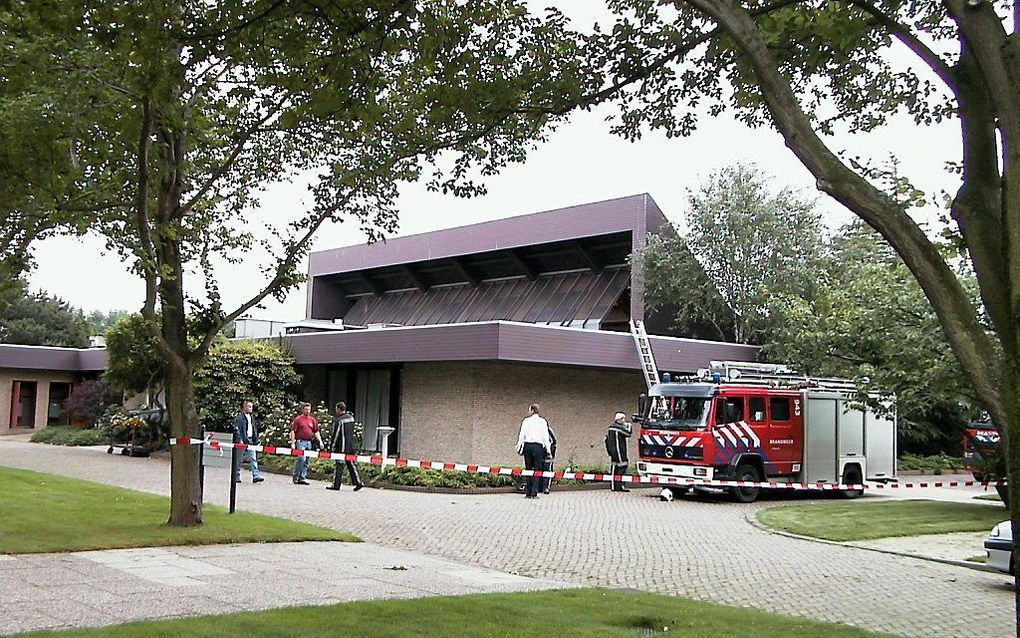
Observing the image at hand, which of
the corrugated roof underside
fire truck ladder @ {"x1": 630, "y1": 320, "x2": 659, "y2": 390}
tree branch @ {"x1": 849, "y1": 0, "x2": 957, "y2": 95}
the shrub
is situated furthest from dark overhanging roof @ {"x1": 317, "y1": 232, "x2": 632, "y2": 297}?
tree branch @ {"x1": 849, "y1": 0, "x2": 957, "y2": 95}

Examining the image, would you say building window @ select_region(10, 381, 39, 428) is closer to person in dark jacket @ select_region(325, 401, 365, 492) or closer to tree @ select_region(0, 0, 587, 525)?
person in dark jacket @ select_region(325, 401, 365, 492)

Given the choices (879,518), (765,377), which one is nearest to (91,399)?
(765,377)

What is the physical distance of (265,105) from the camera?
12062mm

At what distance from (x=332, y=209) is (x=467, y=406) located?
12.4 meters

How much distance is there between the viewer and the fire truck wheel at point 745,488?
20.9 meters

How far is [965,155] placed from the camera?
6.69 metres

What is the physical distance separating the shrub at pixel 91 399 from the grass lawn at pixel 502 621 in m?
33.2

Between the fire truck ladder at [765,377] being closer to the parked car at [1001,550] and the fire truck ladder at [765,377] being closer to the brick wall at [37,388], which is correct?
the parked car at [1001,550]

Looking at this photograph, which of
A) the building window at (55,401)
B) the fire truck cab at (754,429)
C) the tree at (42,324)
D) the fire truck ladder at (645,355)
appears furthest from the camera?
the tree at (42,324)

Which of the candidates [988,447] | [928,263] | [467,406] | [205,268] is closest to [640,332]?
[467,406]

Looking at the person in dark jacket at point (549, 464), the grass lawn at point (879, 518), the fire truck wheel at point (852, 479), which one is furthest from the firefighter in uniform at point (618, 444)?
the fire truck wheel at point (852, 479)

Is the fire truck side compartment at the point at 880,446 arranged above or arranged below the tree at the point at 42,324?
below

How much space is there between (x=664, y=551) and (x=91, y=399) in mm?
30884

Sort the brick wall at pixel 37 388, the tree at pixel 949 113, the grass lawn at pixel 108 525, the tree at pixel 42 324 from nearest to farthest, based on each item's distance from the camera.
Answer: the tree at pixel 949 113 → the grass lawn at pixel 108 525 → the brick wall at pixel 37 388 → the tree at pixel 42 324
